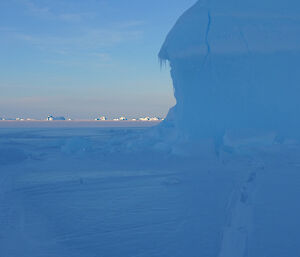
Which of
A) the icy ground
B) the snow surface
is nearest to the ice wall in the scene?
the snow surface

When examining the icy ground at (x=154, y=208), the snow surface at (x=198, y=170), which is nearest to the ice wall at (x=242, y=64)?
the snow surface at (x=198, y=170)

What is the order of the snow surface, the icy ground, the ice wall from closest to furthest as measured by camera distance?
the icy ground
the snow surface
the ice wall

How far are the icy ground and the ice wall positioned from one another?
160 cm

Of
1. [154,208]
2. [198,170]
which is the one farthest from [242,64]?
[154,208]

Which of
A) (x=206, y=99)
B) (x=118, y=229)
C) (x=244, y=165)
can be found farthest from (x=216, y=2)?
(x=118, y=229)

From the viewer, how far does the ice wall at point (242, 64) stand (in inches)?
382

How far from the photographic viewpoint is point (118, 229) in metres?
3.68

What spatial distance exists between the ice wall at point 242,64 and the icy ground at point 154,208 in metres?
1.60

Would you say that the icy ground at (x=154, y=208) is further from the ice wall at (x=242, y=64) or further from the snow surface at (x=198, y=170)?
the ice wall at (x=242, y=64)

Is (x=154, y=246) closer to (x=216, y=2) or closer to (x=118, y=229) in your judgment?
(x=118, y=229)

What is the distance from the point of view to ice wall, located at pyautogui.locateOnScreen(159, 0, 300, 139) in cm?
971

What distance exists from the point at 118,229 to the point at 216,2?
9.10m

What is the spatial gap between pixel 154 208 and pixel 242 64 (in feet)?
22.4

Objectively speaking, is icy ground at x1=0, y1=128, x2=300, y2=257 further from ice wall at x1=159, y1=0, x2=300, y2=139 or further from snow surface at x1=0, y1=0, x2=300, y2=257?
ice wall at x1=159, y1=0, x2=300, y2=139
